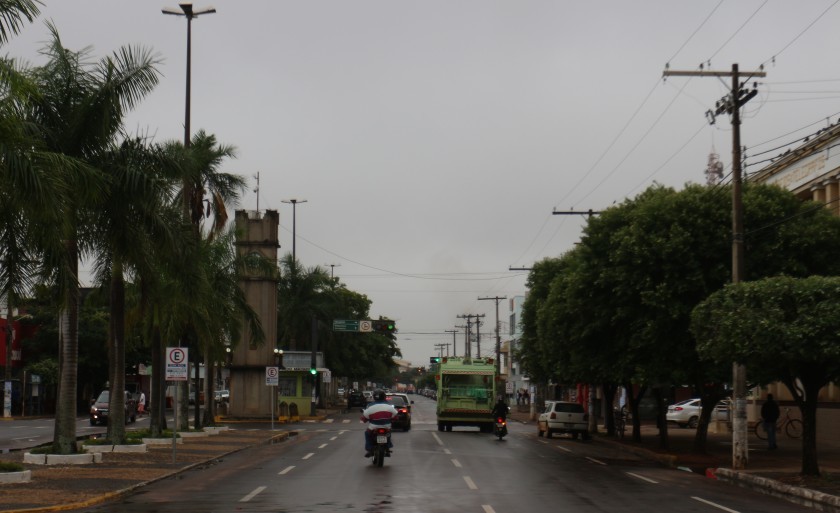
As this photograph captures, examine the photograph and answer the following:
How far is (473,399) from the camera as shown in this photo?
159 feet

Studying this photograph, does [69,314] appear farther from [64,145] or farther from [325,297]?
[325,297]

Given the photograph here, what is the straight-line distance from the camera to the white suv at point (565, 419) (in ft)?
148

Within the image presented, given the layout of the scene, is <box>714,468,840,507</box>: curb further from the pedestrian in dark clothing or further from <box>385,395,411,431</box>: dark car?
<box>385,395,411,431</box>: dark car

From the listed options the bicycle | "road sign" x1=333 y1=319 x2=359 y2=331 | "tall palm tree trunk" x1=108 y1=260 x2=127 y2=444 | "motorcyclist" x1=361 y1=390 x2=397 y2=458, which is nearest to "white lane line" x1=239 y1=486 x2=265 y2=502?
"motorcyclist" x1=361 y1=390 x2=397 y2=458

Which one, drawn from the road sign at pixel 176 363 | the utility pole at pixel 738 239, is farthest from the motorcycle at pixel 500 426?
the road sign at pixel 176 363

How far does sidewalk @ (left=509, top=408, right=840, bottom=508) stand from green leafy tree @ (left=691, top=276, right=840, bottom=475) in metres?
1.24

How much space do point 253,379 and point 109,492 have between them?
4114 cm

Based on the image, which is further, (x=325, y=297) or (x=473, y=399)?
(x=325, y=297)

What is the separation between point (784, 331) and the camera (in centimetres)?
2209

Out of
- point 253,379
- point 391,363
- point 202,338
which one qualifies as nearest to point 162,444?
point 202,338

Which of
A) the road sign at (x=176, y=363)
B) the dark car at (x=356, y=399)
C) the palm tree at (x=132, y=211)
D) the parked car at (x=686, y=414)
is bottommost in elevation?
the dark car at (x=356, y=399)

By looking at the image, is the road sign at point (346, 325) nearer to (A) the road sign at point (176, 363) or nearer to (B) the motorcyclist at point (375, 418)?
(B) the motorcyclist at point (375, 418)

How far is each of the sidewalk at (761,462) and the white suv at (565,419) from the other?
1055 mm

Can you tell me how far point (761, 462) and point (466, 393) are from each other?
20.1m
